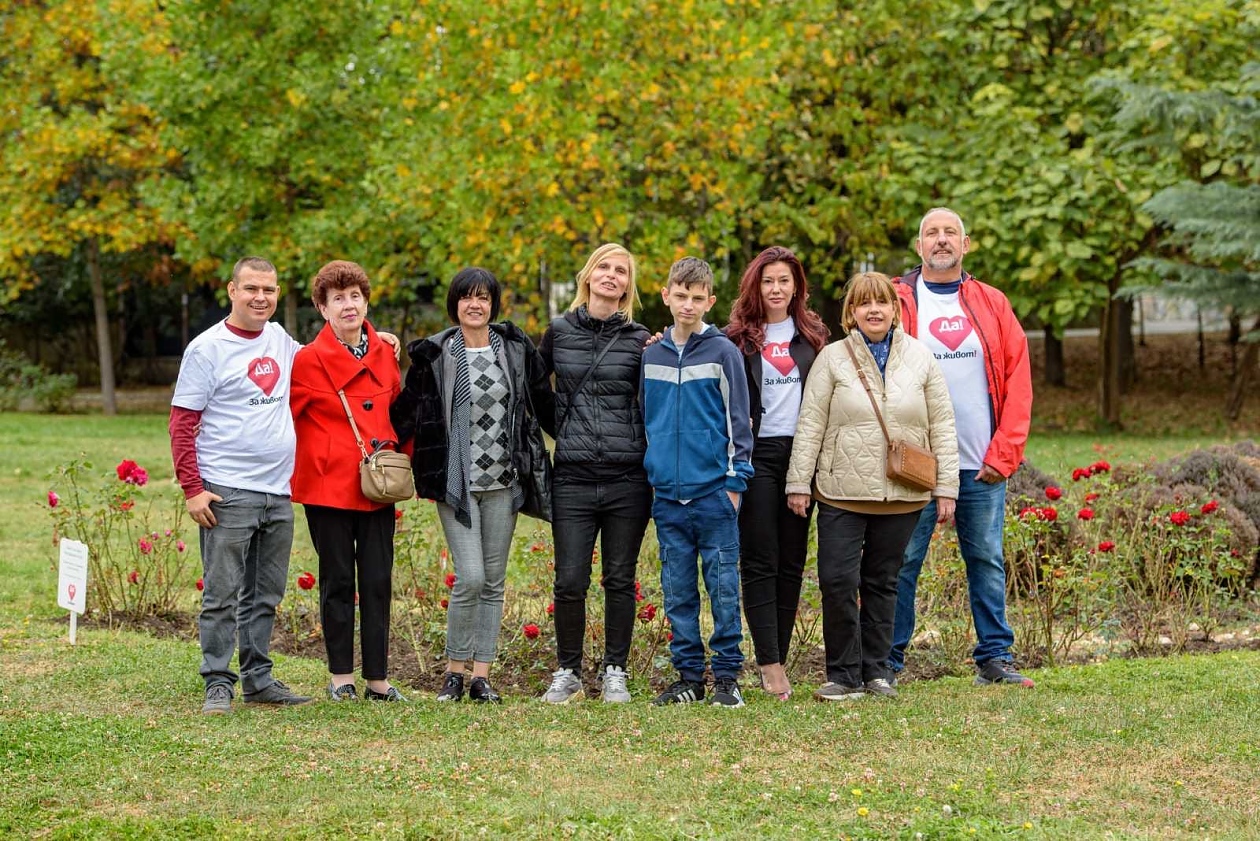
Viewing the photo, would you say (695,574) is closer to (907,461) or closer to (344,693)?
(907,461)

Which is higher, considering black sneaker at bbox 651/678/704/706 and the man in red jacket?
the man in red jacket

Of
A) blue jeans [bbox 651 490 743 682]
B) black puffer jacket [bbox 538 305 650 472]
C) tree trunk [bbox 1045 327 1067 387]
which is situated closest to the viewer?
blue jeans [bbox 651 490 743 682]

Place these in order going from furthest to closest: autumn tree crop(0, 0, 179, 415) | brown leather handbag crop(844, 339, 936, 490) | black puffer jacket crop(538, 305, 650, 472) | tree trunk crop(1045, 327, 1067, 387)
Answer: tree trunk crop(1045, 327, 1067, 387) → autumn tree crop(0, 0, 179, 415) → black puffer jacket crop(538, 305, 650, 472) → brown leather handbag crop(844, 339, 936, 490)

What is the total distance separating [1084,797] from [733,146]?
14.0 m

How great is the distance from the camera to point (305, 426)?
20.4 ft

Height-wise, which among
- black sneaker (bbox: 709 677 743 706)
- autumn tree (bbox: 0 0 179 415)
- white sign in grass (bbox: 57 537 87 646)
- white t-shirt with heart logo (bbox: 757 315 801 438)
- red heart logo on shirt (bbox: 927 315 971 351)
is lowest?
black sneaker (bbox: 709 677 743 706)

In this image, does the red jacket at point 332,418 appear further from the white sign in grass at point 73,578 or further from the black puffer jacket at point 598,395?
the white sign in grass at point 73,578

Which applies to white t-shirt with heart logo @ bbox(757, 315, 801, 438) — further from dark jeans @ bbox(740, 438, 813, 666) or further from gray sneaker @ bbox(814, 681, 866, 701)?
gray sneaker @ bbox(814, 681, 866, 701)

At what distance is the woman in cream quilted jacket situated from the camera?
6016 mm

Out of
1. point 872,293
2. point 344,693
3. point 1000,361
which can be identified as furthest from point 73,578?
point 1000,361

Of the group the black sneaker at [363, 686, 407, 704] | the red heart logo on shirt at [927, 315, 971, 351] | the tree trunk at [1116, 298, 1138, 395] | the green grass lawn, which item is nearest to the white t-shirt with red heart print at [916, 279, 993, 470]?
the red heart logo on shirt at [927, 315, 971, 351]

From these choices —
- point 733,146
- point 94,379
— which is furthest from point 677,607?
point 94,379

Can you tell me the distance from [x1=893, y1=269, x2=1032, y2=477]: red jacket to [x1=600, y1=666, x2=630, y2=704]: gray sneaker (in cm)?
186

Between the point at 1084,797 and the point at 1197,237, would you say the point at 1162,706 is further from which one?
the point at 1197,237
